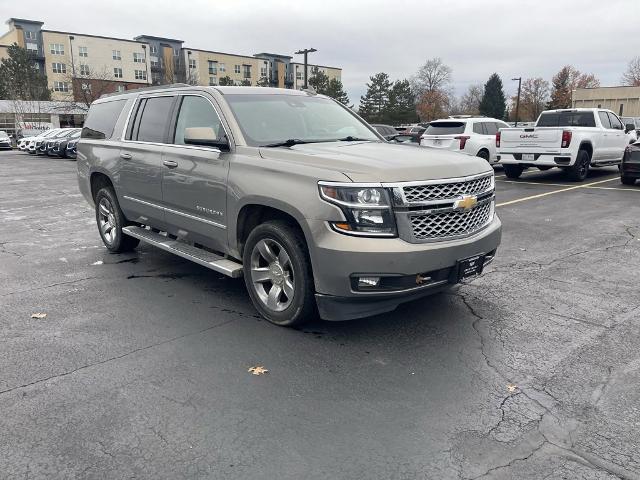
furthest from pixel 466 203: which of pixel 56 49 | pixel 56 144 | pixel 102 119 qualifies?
pixel 56 49

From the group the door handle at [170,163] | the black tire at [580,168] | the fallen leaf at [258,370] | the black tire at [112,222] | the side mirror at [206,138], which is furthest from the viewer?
the black tire at [580,168]

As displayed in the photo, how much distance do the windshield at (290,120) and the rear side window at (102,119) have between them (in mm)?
2398

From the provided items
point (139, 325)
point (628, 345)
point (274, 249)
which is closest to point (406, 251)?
point (274, 249)

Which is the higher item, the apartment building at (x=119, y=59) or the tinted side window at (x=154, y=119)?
the apartment building at (x=119, y=59)

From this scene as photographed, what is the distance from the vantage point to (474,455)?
278 cm

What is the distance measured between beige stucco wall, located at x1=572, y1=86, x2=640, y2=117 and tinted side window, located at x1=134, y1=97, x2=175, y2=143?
7191cm

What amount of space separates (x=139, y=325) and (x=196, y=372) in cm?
111

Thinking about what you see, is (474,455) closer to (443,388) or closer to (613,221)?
(443,388)

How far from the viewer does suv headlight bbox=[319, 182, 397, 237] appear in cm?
378

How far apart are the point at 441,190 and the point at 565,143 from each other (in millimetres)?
11285

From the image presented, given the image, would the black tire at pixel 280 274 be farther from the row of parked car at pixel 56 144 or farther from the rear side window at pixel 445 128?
the row of parked car at pixel 56 144

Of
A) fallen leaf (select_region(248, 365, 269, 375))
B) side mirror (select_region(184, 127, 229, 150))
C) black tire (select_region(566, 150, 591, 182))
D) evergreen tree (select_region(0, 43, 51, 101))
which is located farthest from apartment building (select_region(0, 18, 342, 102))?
fallen leaf (select_region(248, 365, 269, 375))

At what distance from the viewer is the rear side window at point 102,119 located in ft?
22.1

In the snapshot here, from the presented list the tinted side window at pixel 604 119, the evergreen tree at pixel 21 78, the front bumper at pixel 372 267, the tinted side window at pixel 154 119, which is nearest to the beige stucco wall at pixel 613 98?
the tinted side window at pixel 604 119
